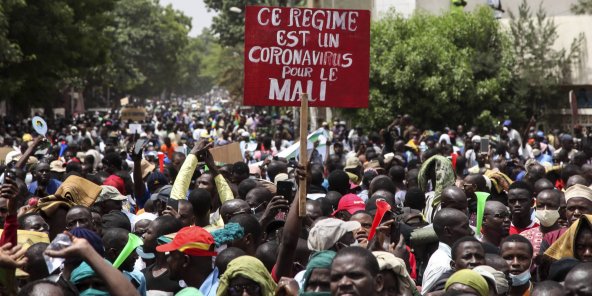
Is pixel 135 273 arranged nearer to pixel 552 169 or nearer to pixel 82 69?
pixel 552 169

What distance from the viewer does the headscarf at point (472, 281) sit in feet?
17.6

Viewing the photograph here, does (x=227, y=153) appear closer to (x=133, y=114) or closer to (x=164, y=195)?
(x=164, y=195)

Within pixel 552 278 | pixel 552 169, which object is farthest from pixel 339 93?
pixel 552 169

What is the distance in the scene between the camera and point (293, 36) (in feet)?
28.3

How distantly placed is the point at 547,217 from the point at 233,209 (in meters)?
2.27

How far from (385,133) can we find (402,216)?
9.69 meters

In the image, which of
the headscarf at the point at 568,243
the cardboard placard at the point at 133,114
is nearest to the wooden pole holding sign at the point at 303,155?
the headscarf at the point at 568,243

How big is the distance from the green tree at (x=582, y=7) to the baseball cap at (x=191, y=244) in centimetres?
3644

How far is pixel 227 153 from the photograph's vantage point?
14781 mm

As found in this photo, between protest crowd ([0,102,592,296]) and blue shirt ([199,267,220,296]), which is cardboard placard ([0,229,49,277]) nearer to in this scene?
protest crowd ([0,102,592,296])

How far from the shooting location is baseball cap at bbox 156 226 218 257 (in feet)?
20.0

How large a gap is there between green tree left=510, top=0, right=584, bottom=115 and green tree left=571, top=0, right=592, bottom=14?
7094mm

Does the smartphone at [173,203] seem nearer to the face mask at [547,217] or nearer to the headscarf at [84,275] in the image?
the face mask at [547,217]

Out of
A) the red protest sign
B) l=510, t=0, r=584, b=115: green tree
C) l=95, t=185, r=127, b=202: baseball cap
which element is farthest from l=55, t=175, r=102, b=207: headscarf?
l=510, t=0, r=584, b=115: green tree
